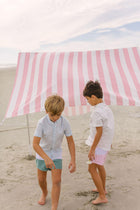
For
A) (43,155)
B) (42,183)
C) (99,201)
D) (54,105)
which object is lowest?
(99,201)

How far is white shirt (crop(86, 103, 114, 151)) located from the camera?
2.47m

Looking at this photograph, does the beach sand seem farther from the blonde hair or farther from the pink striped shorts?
the blonde hair

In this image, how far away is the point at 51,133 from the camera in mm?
2361

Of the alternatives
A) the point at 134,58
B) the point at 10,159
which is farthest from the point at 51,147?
the point at 134,58

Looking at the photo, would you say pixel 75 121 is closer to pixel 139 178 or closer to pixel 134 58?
pixel 134 58

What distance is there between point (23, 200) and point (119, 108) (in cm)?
584

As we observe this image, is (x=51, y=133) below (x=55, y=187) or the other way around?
the other way around

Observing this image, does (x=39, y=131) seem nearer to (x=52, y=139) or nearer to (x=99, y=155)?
(x=52, y=139)

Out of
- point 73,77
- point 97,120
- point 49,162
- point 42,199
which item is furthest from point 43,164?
point 73,77

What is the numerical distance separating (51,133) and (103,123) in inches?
22.2

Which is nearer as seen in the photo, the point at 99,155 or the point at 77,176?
the point at 99,155

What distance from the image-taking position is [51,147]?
2430 mm

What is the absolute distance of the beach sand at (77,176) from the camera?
2.76 meters

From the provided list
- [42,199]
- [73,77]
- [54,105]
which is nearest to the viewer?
[54,105]
